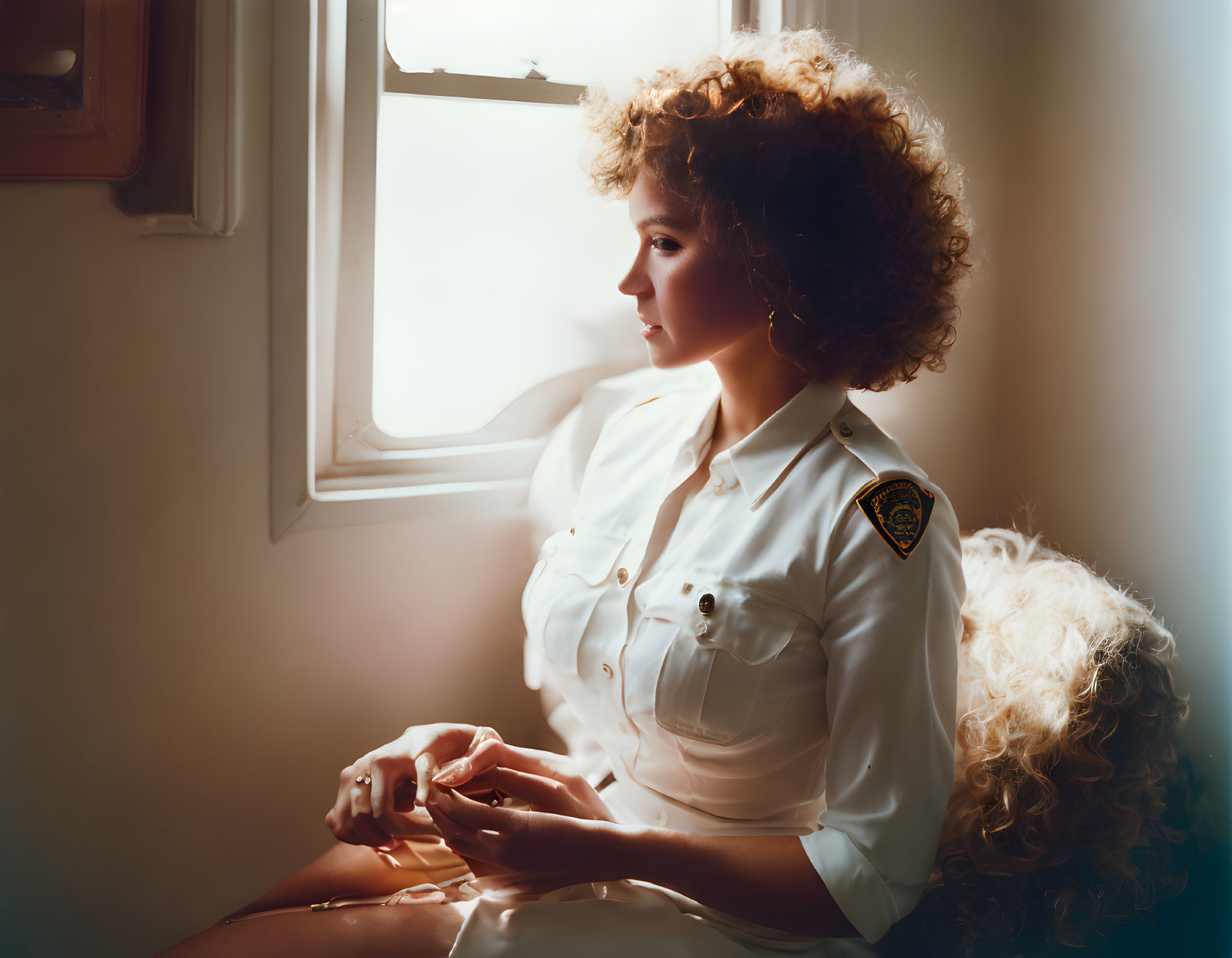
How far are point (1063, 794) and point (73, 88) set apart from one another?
1407 millimetres

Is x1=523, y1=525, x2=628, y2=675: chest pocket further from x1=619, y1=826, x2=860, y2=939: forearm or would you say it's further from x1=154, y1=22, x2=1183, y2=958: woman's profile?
x1=619, y1=826, x2=860, y2=939: forearm

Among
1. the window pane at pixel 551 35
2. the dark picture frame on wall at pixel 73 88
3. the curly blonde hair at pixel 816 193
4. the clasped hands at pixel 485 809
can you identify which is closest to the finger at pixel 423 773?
the clasped hands at pixel 485 809

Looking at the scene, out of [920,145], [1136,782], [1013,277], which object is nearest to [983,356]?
[1013,277]

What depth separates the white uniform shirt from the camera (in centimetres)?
76

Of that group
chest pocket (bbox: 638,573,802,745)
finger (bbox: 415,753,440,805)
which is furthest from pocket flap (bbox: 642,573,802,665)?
finger (bbox: 415,753,440,805)

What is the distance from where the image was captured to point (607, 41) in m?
1.27

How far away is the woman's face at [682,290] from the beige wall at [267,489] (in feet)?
1.76

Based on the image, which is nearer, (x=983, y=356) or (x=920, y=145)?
(x=920, y=145)

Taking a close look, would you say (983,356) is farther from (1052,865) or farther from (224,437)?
(224,437)

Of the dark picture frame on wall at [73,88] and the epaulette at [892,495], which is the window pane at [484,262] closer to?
the dark picture frame on wall at [73,88]

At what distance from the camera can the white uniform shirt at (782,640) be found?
0.76 metres

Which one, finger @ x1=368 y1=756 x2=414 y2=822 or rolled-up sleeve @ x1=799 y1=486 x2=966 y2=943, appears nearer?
rolled-up sleeve @ x1=799 y1=486 x2=966 y2=943

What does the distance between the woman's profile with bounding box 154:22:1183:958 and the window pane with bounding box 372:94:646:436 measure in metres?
0.36

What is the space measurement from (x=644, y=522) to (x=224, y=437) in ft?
1.96
